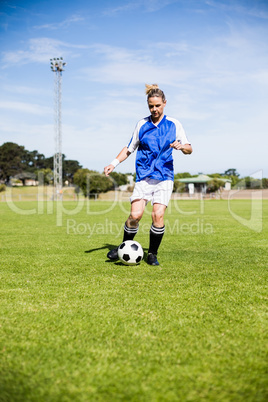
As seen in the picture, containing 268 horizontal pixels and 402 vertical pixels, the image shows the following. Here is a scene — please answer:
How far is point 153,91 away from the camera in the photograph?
5.14m

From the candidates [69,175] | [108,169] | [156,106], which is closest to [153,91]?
[156,106]

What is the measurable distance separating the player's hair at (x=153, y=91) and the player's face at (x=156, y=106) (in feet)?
0.18

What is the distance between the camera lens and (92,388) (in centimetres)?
189

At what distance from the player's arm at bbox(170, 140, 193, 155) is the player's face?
565 mm

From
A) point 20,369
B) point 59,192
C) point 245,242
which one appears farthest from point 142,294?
point 59,192

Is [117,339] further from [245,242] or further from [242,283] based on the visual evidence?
[245,242]

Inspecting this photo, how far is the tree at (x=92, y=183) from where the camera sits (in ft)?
167

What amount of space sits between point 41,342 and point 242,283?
8.40ft

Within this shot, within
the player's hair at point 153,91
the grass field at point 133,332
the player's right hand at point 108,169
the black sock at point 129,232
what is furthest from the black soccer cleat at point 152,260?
the player's hair at point 153,91

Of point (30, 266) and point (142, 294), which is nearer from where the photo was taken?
point (142, 294)

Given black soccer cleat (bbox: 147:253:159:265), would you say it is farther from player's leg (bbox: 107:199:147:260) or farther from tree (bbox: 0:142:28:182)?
tree (bbox: 0:142:28:182)

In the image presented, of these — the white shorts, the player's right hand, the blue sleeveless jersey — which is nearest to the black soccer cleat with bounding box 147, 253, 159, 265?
the white shorts

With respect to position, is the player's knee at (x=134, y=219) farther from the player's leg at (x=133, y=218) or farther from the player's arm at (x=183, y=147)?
the player's arm at (x=183, y=147)

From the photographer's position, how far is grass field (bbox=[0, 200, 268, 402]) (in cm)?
191
